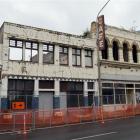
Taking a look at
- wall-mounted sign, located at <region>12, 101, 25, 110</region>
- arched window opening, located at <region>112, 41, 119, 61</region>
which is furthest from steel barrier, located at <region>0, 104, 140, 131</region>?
arched window opening, located at <region>112, 41, 119, 61</region>

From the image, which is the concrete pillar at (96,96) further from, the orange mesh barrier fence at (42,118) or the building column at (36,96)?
the orange mesh barrier fence at (42,118)

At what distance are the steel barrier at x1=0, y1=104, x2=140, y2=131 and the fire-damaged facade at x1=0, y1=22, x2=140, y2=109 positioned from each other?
287 cm

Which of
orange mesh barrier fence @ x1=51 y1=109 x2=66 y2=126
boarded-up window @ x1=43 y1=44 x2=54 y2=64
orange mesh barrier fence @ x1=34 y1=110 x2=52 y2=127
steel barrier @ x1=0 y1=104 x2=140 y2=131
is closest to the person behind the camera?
steel barrier @ x1=0 y1=104 x2=140 y2=131

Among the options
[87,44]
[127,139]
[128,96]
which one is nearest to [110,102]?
[128,96]

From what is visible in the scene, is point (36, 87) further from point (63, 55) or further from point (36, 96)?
point (63, 55)

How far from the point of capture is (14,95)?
74.1 ft

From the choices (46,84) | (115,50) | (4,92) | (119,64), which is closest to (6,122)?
(4,92)

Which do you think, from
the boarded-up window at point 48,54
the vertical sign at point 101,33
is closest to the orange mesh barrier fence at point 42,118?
the boarded-up window at point 48,54

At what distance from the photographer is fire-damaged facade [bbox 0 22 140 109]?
2295 cm

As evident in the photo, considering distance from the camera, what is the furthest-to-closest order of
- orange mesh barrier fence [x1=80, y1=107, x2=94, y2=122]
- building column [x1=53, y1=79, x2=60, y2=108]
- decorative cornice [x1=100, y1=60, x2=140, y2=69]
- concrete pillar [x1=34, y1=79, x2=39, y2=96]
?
decorative cornice [x1=100, y1=60, x2=140, y2=69]
building column [x1=53, y1=79, x2=60, y2=108]
concrete pillar [x1=34, y1=79, x2=39, y2=96]
orange mesh barrier fence [x1=80, y1=107, x2=94, y2=122]

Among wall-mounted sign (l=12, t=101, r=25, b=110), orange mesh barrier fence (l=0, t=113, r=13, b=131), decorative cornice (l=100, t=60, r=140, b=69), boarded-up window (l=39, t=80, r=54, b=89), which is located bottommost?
orange mesh barrier fence (l=0, t=113, r=13, b=131)

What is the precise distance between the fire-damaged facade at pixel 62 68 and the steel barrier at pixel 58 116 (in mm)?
2868

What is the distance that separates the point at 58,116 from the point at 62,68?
19.6 ft

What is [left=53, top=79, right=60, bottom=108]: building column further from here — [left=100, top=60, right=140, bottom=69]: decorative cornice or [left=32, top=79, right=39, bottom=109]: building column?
[left=100, top=60, right=140, bottom=69]: decorative cornice
